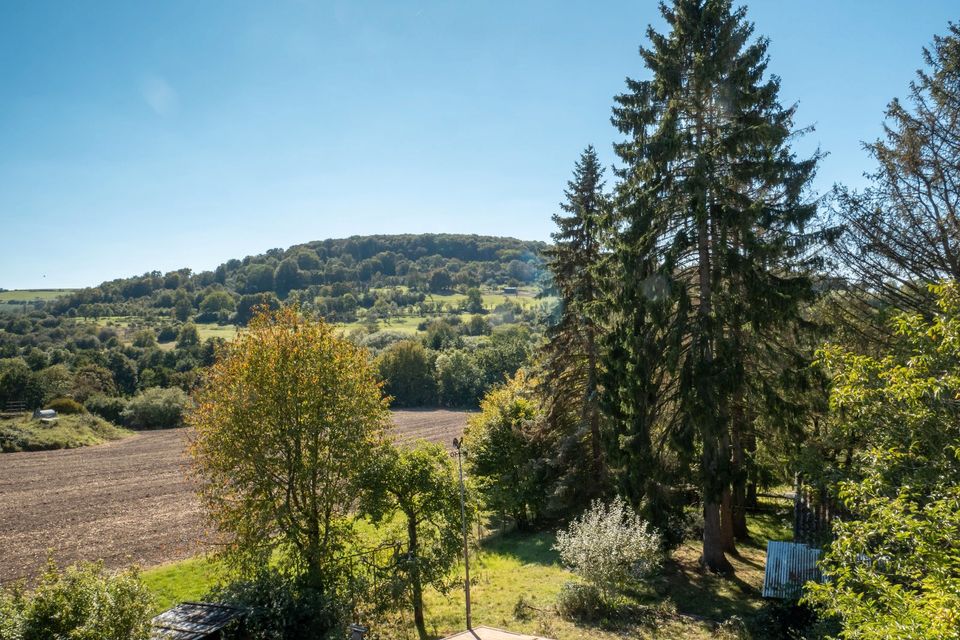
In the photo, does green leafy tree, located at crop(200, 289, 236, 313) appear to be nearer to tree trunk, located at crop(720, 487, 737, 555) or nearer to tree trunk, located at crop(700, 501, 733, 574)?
tree trunk, located at crop(720, 487, 737, 555)

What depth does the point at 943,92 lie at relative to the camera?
13.1 metres

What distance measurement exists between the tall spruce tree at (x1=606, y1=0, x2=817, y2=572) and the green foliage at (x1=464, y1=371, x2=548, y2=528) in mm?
7899

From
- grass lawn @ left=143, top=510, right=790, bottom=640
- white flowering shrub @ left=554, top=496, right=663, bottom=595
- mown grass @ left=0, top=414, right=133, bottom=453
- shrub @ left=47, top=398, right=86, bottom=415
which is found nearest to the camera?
grass lawn @ left=143, top=510, right=790, bottom=640

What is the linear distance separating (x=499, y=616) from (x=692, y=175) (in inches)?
548

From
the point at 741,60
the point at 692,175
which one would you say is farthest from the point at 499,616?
the point at 741,60

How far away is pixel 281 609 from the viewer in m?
13.5

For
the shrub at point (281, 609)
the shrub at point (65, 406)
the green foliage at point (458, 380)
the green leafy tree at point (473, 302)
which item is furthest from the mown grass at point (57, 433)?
the green leafy tree at point (473, 302)

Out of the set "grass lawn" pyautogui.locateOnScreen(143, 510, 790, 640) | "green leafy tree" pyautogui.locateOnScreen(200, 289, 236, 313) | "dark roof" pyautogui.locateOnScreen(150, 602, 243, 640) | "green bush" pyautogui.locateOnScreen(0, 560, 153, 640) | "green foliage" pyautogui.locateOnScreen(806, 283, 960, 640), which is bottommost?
"grass lawn" pyautogui.locateOnScreen(143, 510, 790, 640)

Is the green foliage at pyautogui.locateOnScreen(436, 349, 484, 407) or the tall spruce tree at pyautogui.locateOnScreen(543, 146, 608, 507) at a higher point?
A: the tall spruce tree at pyautogui.locateOnScreen(543, 146, 608, 507)

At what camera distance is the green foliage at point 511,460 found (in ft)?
78.4

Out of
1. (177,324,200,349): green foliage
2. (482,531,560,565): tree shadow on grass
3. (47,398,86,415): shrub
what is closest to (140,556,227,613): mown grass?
(482,531,560,565): tree shadow on grass

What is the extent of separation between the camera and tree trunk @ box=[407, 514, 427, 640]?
1533cm

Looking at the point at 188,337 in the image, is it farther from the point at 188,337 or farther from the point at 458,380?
the point at 458,380

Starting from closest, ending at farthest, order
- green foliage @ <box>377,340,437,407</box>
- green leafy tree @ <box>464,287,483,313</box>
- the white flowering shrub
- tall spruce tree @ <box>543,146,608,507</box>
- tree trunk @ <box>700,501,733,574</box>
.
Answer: the white flowering shrub, tree trunk @ <box>700,501,733,574</box>, tall spruce tree @ <box>543,146,608,507</box>, green foliage @ <box>377,340,437,407</box>, green leafy tree @ <box>464,287,483,313</box>
